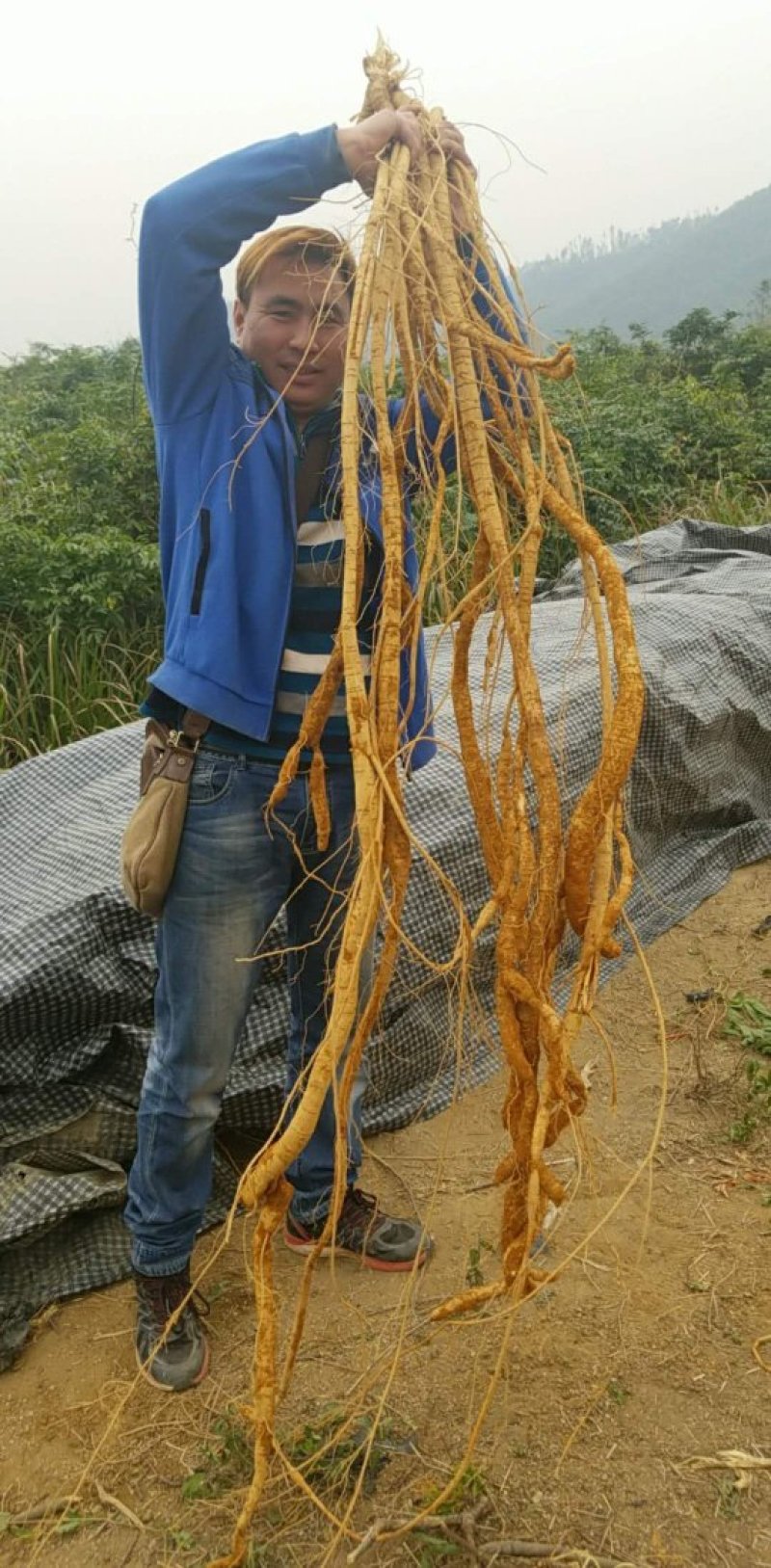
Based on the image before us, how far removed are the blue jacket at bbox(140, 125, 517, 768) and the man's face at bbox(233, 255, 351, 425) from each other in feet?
0.11

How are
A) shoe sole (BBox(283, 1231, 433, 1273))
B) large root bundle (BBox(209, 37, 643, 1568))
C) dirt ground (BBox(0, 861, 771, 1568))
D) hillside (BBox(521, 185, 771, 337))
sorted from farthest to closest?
hillside (BBox(521, 185, 771, 337)) → shoe sole (BBox(283, 1231, 433, 1273)) → dirt ground (BBox(0, 861, 771, 1568)) → large root bundle (BBox(209, 37, 643, 1568))

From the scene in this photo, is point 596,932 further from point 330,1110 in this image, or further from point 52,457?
point 52,457

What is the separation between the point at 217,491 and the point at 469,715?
0.49 m

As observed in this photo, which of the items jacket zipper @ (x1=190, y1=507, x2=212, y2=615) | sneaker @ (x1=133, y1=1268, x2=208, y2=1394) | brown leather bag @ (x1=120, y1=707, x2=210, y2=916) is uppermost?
jacket zipper @ (x1=190, y1=507, x2=212, y2=615)

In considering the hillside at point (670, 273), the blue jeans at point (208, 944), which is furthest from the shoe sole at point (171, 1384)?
the hillside at point (670, 273)

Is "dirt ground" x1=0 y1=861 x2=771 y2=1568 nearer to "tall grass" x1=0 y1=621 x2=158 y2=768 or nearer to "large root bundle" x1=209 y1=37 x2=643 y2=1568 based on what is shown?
"large root bundle" x1=209 y1=37 x2=643 y2=1568

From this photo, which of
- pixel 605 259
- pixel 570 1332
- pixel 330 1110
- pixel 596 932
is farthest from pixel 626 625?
pixel 605 259

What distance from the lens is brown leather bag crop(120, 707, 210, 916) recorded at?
1.49 meters

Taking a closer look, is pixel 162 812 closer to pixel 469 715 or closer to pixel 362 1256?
pixel 469 715

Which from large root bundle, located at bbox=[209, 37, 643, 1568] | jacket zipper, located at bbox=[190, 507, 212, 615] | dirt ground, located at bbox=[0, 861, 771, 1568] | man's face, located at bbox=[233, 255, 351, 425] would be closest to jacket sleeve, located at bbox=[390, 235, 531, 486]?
large root bundle, located at bbox=[209, 37, 643, 1568]

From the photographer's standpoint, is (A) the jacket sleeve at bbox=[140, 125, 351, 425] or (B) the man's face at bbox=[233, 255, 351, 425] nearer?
(A) the jacket sleeve at bbox=[140, 125, 351, 425]

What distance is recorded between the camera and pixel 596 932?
1189 millimetres

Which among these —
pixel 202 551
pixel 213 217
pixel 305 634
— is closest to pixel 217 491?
pixel 202 551

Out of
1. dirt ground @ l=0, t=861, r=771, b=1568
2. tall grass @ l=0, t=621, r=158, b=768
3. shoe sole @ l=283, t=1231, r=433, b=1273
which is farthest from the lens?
tall grass @ l=0, t=621, r=158, b=768
